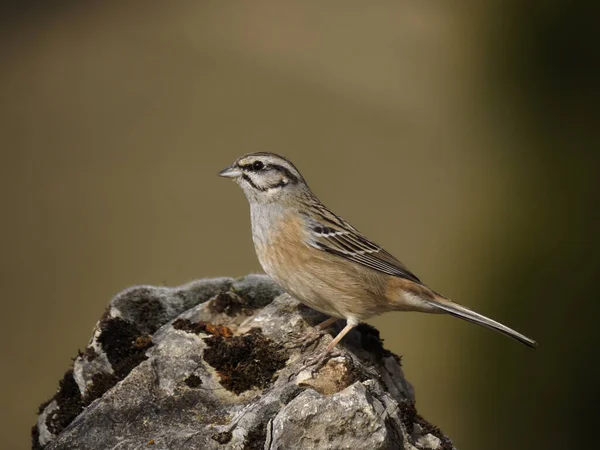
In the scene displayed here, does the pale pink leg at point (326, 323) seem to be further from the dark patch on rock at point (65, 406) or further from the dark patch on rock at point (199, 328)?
the dark patch on rock at point (65, 406)

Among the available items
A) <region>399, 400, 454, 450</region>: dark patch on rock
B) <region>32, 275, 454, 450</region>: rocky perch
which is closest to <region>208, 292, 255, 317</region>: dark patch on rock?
<region>32, 275, 454, 450</region>: rocky perch

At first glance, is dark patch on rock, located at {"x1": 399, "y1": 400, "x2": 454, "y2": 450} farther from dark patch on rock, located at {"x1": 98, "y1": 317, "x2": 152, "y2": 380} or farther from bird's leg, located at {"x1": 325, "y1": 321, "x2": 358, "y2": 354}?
dark patch on rock, located at {"x1": 98, "y1": 317, "x2": 152, "y2": 380}

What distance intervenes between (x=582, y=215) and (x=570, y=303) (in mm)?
→ 1200

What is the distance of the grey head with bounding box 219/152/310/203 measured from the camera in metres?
6.83

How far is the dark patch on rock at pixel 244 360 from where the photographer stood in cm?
563

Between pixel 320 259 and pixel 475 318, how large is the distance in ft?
4.51

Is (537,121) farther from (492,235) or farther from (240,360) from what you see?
(240,360)

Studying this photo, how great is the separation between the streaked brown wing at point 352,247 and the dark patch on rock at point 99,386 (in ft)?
6.54

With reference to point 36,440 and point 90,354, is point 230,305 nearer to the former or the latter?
point 90,354

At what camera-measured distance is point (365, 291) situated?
645 cm

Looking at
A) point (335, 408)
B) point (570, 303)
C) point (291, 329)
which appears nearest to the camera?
point (335, 408)

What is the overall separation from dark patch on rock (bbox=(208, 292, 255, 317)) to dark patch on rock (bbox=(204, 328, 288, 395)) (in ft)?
1.84

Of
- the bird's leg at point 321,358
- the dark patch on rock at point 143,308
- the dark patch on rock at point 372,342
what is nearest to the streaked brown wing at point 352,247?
the dark patch on rock at point 372,342

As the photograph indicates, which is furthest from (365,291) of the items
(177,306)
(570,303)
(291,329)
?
(570,303)
